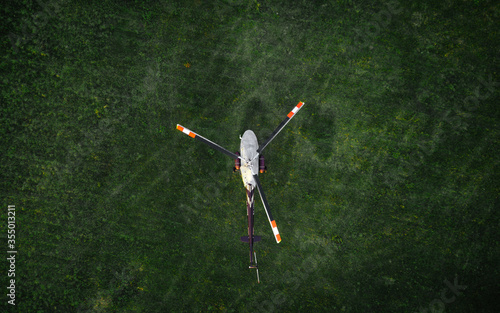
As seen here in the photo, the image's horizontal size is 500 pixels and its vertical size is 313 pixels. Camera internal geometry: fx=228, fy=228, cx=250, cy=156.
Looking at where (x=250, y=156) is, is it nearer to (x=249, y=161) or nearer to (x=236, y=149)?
(x=249, y=161)

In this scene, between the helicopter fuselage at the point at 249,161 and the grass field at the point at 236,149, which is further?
the grass field at the point at 236,149

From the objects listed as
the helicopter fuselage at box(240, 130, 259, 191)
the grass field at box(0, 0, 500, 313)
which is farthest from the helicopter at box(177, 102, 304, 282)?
the grass field at box(0, 0, 500, 313)

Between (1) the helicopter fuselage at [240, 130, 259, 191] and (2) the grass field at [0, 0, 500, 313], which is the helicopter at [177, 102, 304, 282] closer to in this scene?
(1) the helicopter fuselage at [240, 130, 259, 191]

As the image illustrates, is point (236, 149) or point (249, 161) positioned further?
point (236, 149)

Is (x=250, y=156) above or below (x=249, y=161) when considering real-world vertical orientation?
above

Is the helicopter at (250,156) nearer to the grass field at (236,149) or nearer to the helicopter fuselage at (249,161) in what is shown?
the helicopter fuselage at (249,161)

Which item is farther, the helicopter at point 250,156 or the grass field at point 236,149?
the grass field at point 236,149

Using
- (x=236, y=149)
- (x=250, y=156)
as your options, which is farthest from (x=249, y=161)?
(x=236, y=149)

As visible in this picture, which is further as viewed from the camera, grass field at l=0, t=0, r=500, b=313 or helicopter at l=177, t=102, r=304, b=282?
grass field at l=0, t=0, r=500, b=313

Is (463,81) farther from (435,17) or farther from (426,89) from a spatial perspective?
(435,17)

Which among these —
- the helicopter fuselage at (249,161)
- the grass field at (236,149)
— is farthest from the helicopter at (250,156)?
the grass field at (236,149)
